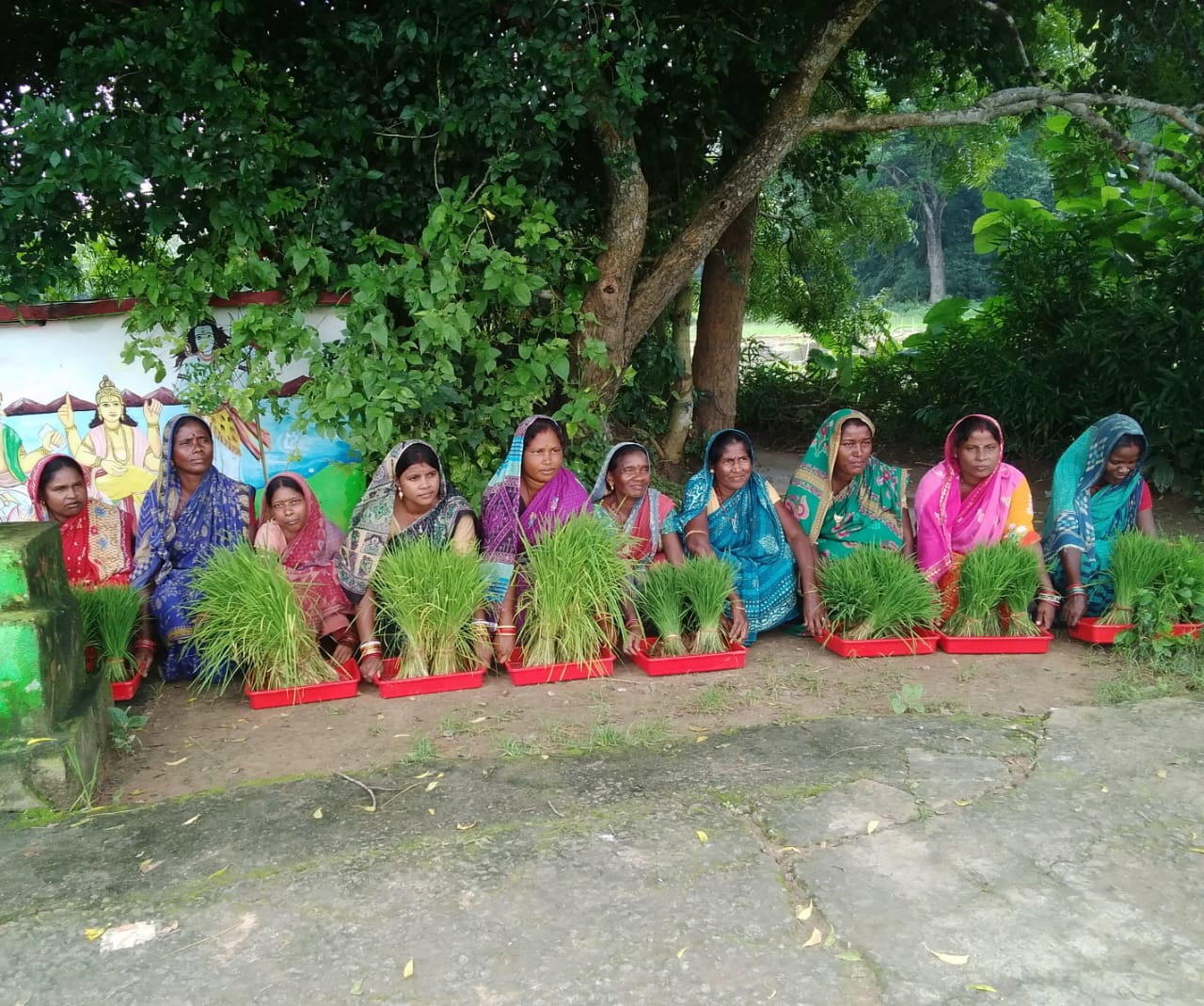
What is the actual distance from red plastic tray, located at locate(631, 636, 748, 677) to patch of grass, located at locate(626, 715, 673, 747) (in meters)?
0.56

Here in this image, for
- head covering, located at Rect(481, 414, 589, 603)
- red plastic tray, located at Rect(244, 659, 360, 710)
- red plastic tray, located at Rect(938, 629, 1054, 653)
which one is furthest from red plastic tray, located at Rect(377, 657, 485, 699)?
red plastic tray, located at Rect(938, 629, 1054, 653)

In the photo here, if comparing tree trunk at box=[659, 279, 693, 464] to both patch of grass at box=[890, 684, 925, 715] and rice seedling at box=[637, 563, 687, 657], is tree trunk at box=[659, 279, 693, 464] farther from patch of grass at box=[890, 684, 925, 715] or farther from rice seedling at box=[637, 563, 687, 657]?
patch of grass at box=[890, 684, 925, 715]

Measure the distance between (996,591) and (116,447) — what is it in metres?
4.55

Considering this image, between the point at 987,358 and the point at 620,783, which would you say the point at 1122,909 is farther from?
the point at 987,358

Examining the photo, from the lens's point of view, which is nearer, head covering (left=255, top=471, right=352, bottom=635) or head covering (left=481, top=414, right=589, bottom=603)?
head covering (left=255, top=471, right=352, bottom=635)

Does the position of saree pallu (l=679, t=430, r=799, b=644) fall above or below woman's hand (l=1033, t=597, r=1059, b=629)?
above

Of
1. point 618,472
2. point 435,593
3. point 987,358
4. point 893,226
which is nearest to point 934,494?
point 618,472

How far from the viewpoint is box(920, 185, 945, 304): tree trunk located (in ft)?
113

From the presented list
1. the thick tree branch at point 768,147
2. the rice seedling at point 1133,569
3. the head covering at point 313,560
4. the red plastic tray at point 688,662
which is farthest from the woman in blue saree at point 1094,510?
the head covering at point 313,560

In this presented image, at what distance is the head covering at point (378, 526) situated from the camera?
4828 mm

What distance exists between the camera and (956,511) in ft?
18.0

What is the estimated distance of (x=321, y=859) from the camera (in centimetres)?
304

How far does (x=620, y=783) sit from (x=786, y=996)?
1.17m

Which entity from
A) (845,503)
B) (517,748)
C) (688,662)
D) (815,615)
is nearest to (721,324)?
(845,503)
